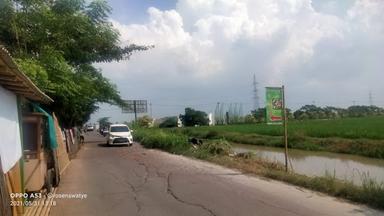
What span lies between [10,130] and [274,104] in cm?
977

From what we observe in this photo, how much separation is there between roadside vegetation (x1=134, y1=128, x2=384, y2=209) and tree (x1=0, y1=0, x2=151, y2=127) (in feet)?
19.1

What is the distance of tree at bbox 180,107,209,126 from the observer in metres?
106

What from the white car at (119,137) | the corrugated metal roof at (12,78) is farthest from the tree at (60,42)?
the white car at (119,137)

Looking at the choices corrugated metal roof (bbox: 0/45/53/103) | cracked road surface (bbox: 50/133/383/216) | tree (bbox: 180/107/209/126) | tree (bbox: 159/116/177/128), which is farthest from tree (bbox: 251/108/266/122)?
corrugated metal roof (bbox: 0/45/53/103)

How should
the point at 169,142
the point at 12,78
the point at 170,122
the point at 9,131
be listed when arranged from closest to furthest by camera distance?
1. the point at 12,78
2. the point at 9,131
3. the point at 169,142
4. the point at 170,122

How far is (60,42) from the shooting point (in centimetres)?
2036

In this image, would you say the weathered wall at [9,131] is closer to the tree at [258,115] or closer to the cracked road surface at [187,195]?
the cracked road surface at [187,195]

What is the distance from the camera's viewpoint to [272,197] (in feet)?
38.9

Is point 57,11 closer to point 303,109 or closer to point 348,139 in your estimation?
point 348,139

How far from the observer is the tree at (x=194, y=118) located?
348 ft

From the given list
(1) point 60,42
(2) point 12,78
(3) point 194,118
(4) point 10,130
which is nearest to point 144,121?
(3) point 194,118

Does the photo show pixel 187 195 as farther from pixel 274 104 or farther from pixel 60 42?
pixel 60 42

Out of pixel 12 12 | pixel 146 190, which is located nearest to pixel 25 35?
pixel 12 12

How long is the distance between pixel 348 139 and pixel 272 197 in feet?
93.0
